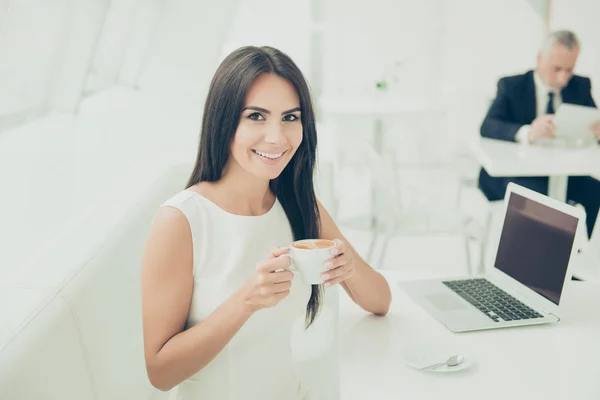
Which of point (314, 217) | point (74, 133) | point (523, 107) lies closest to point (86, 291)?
point (314, 217)

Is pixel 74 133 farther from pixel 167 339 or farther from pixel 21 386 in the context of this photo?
pixel 21 386

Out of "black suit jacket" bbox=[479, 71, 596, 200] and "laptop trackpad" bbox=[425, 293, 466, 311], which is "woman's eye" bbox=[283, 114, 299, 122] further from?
"black suit jacket" bbox=[479, 71, 596, 200]

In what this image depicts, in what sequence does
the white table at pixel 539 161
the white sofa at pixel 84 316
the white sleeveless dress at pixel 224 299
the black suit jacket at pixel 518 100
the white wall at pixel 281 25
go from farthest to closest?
the white wall at pixel 281 25
the black suit jacket at pixel 518 100
the white table at pixel 539 161
the white sleeveless dress at pixel 224 299
the white sofa at pixel 84 316

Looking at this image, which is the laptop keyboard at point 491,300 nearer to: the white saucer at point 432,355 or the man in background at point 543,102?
the white saucer at point 432,355

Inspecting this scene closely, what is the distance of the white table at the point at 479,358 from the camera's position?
3.67 ft

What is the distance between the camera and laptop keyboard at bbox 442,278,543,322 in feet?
4.63

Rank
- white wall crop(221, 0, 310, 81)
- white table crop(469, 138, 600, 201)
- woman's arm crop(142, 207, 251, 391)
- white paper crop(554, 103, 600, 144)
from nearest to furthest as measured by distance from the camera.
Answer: woman's arm crop(142, 207, 251, 391) < white table crop(469, 138, 600, 201) < white paper crop(554, 103, 600, 144) < white wall crop(221, 0, 310, 81)

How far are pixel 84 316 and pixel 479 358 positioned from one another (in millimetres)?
759

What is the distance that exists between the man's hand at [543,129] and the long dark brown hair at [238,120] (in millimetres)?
2162

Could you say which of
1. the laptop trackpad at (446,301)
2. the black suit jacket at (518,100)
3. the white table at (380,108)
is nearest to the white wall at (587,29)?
the white table at (380,108)

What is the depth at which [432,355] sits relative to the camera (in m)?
1.23

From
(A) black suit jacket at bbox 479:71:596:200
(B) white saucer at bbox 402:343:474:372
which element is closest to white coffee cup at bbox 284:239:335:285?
(B) white saucer at bbox 402:343:474:372

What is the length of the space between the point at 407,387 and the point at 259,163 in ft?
1.69

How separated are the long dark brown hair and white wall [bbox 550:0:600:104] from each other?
444 centimetres
